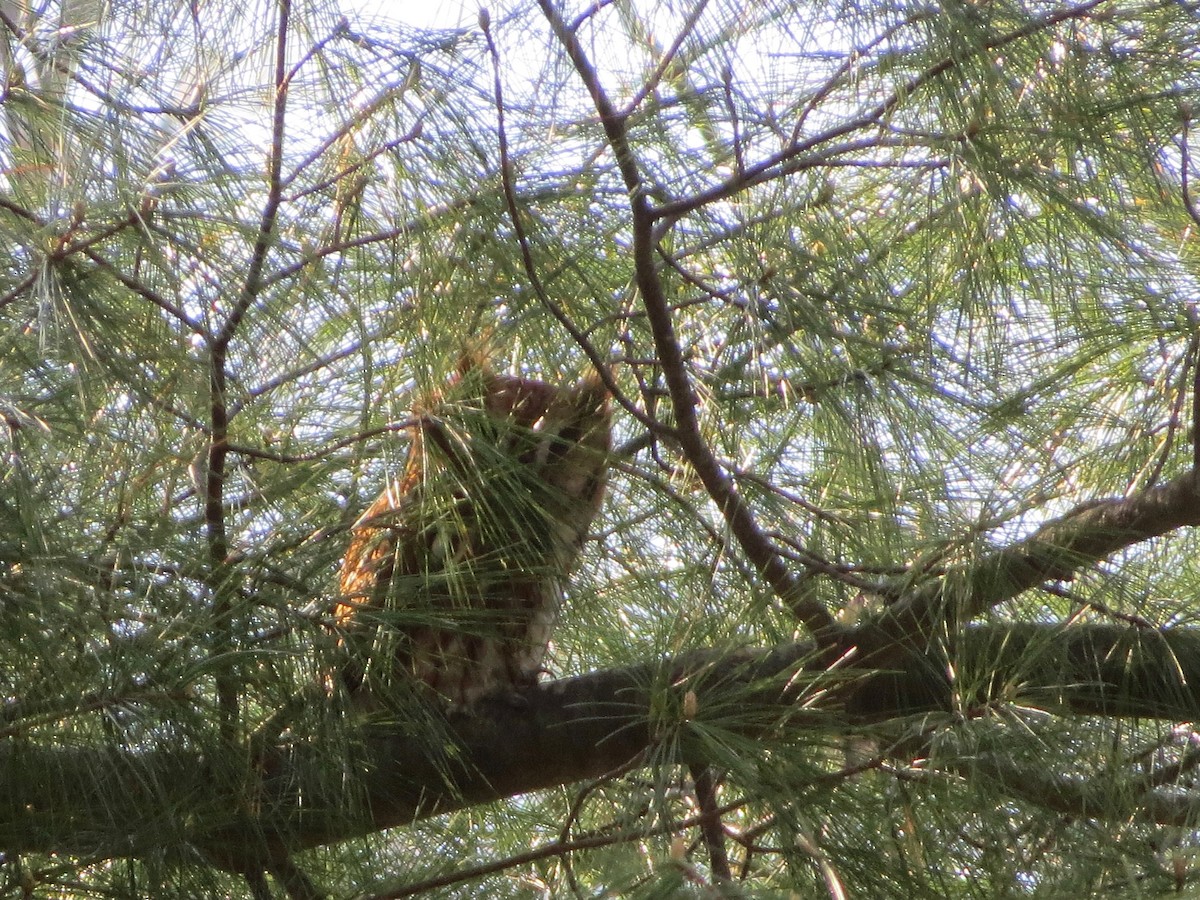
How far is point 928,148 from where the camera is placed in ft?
4.50

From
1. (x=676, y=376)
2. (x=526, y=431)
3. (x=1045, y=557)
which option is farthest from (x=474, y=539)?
(x=1045, y=557)

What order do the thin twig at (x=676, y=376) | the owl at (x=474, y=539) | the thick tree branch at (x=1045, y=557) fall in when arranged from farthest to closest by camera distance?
the owl at (x=474, y=539) → the thick tree branch at (x=1045, y=557) → the thin twig at (x=676, y=376)

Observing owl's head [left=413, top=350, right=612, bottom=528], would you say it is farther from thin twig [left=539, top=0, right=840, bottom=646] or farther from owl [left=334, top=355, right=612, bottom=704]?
thin twig [left=539, top=0, right=840, bottom=646]

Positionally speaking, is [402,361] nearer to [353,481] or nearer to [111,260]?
[353,481]

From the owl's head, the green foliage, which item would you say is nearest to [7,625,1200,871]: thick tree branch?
the green foliage

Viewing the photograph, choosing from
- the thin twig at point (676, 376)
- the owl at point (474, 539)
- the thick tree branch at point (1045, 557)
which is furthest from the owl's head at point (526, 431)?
the thick tree branch at point (1045, 557)

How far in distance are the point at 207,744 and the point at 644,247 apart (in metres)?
0.66

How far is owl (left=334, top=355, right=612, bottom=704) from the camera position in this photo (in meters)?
1.51

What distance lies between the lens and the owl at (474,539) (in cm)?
151

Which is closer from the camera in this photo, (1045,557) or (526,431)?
(1045,557)

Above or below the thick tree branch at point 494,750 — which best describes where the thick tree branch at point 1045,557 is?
above

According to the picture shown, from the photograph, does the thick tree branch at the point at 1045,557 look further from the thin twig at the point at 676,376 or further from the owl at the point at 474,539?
the owl at the point at 474,539

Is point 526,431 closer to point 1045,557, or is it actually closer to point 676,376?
point 676,376

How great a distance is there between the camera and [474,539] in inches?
64.2
